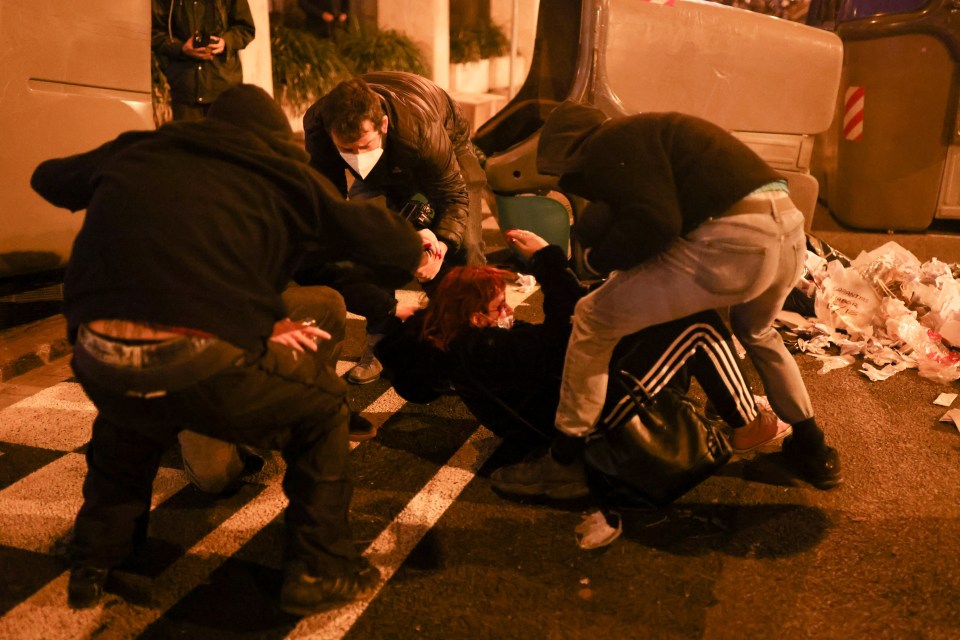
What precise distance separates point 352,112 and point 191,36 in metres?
2.96

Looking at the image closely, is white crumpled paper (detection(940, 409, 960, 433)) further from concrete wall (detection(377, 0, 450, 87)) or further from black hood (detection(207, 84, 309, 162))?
concrete wall (detection(377, 0, 450, 87))

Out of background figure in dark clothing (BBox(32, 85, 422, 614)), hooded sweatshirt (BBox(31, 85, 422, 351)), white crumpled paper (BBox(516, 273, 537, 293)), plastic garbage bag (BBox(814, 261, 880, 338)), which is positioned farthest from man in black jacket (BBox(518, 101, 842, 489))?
white crumpled paper (BBox(516, 273, 537, 293))

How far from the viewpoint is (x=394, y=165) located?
4109mm

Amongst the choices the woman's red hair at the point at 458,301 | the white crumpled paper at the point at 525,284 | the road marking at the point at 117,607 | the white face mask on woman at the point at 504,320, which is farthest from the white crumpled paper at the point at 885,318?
the road marking at the point at 117,607

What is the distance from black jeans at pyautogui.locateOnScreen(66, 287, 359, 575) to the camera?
2.23 meters

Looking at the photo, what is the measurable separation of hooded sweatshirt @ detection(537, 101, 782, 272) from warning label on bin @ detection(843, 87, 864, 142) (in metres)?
5.13

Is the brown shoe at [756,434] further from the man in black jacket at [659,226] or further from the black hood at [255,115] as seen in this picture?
the black hood at [255,115]

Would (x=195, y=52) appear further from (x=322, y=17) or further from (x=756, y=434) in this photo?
(x=322, y=17)

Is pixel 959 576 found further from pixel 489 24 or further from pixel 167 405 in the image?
pixel 489 24

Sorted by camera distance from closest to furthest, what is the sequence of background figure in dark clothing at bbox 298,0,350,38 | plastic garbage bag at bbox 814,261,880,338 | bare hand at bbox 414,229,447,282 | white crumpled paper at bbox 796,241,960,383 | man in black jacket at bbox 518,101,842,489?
man in black jacket at bbox 518,101,842,489 < bare hand at bbox 414,229,447,282 < white crumpled paper at bbox 796,241,960,383 < plastic garbage bag at bbox 814,261,880,338 < background figure in dark clothing at bbox 298,0,350,38

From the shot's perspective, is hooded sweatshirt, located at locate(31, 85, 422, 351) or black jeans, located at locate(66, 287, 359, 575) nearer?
hooded sweatshirt, located at locate(31, 85, 422, 351)

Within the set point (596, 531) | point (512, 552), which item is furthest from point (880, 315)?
point (512, 552)

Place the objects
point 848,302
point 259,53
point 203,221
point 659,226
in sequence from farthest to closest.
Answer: point 259,53, point 848,302, point 659,226, point 203,221

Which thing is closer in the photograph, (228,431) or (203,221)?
(203,221)
